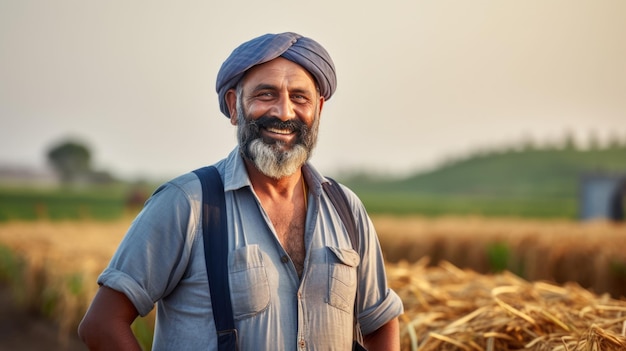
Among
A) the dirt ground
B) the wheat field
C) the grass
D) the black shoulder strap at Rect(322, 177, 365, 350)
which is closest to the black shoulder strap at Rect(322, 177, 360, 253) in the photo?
the black shoulder strap at Rect(322, 177, 365, 350)

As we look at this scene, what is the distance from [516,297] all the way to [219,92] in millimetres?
2017

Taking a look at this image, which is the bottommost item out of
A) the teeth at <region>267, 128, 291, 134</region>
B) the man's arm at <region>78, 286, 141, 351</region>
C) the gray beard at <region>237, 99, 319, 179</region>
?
the man's arm at <region>78, 286, 141, 351</region>

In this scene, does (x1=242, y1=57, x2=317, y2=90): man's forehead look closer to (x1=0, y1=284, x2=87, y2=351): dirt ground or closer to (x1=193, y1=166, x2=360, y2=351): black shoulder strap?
(x1=193, y1=166, x2=360, y2=351): black shoulder strap

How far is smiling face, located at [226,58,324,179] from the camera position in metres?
2.58

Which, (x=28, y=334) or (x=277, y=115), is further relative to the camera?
(x=28, y=334)

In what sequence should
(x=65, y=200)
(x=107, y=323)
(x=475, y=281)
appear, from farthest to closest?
(x=65, y=200) → (x=475, y=281) → (x=107, y=323)

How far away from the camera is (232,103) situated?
110 inches

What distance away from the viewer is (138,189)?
4244 cm

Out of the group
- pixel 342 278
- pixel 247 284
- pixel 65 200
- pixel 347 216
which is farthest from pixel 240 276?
pixel 65 200

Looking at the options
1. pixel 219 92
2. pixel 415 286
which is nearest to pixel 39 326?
pixel 415 286

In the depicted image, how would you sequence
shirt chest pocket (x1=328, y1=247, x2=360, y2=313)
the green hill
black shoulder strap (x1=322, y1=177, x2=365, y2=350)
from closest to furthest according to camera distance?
shirt chest pocket (x1=328, y1=247, x2=360, y2=313) < black shoulder strap (x1=322, y1=177, x2=365, y2=350) < the green hill

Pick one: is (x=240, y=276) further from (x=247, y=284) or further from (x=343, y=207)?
(x=343, y=207)

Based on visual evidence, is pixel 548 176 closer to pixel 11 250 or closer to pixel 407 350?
pixel 11 250

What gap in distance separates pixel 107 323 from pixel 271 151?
835mm
